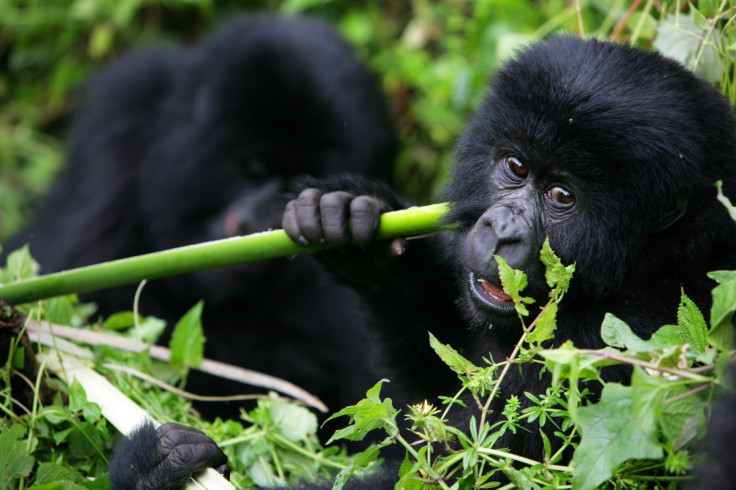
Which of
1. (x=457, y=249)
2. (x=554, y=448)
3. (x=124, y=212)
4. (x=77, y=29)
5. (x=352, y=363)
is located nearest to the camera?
(x=554, y=448)

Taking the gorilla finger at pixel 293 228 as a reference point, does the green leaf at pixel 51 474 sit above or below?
below

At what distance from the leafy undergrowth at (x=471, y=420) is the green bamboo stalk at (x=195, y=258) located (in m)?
0.12

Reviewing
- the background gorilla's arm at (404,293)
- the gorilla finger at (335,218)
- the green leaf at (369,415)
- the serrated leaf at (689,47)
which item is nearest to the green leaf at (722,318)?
the green leaf at (369,415)

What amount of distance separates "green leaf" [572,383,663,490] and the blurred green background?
2910mm

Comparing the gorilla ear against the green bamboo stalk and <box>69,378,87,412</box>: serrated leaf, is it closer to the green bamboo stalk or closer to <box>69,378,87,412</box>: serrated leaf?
the green bamboo stalk

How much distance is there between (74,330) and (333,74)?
215cm

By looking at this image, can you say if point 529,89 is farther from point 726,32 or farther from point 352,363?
point 352,363

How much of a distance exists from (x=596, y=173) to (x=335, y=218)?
846 millimetres

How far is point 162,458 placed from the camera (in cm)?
235

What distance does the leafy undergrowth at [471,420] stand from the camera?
70.0 inches

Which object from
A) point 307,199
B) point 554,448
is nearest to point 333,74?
point 307,199

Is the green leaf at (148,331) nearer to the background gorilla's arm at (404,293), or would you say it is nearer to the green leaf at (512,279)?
the background gorilla's arm at (404,293)

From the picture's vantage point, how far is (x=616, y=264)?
2.41 m

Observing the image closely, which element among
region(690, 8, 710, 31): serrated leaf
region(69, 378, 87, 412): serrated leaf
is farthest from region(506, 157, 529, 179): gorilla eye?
region(69, 378, 87, 412): serrated leaf
